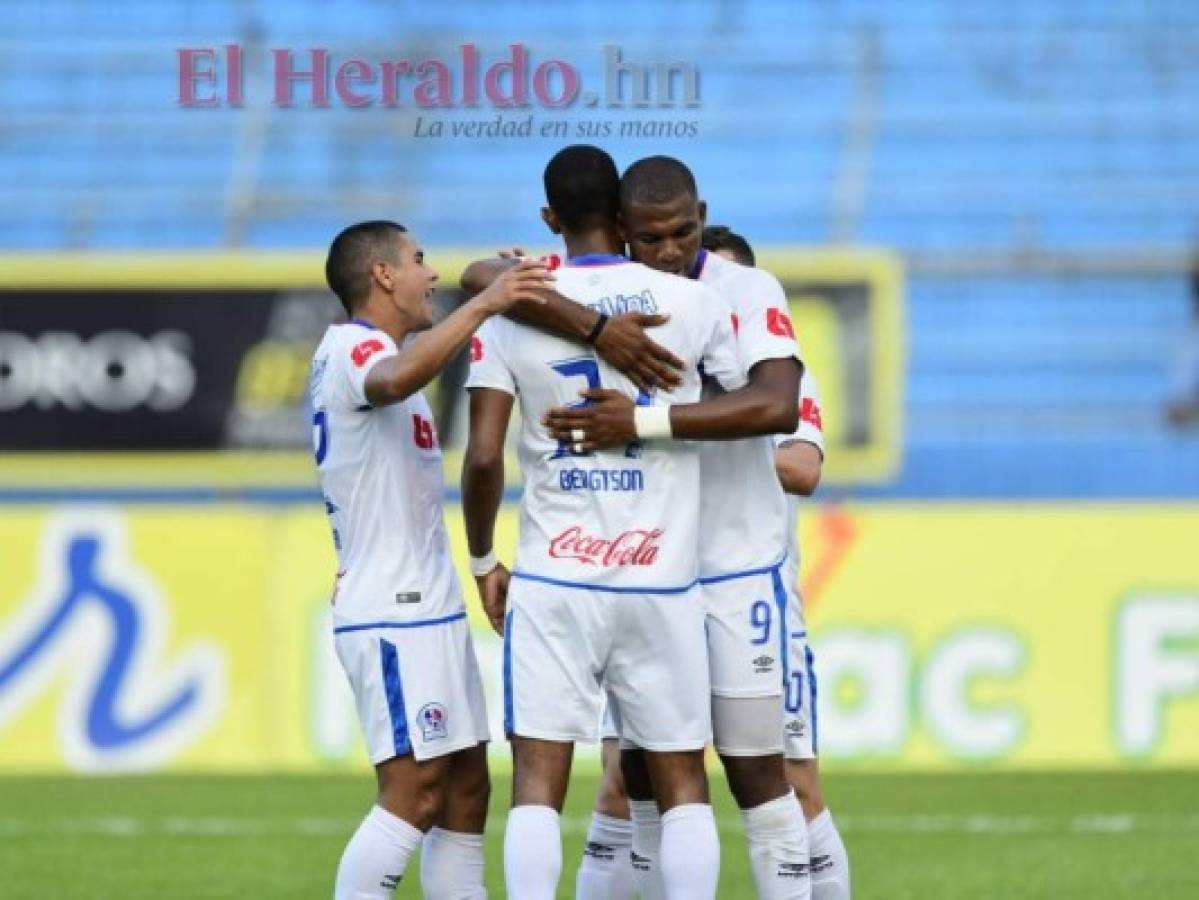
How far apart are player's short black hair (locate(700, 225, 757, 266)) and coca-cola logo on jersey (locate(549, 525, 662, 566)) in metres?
1.23

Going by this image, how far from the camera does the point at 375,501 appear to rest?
21.3 feet

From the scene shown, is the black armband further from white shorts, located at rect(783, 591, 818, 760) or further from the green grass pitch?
the green grass pitch

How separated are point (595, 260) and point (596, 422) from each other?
0.40 meters

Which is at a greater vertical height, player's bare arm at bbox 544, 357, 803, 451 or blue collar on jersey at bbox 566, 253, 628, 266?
blue collar on jersey at bbox 566, 253, 628, 266

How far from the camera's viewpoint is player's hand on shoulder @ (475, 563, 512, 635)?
21.1 feet

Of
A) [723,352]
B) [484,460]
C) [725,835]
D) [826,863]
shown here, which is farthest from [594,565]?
[725,835]

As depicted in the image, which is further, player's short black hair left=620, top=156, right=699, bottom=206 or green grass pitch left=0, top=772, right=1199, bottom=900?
green grass pitch left=0, top=772, right=1199, bottom=900

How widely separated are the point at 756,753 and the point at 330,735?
20.2 feet

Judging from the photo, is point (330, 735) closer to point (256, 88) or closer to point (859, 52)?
point (256, 88)

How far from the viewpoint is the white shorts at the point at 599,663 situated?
607 cm

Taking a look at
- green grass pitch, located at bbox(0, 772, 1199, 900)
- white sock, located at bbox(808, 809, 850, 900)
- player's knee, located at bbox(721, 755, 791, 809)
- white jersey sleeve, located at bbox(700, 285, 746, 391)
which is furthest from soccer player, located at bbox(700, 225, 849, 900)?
green grass pitch, located at bbox(0, 772, 1199, 900)

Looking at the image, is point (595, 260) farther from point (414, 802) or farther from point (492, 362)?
point (414, 802)

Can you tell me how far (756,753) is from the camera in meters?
6.32

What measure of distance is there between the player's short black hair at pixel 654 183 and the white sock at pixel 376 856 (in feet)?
5.51
